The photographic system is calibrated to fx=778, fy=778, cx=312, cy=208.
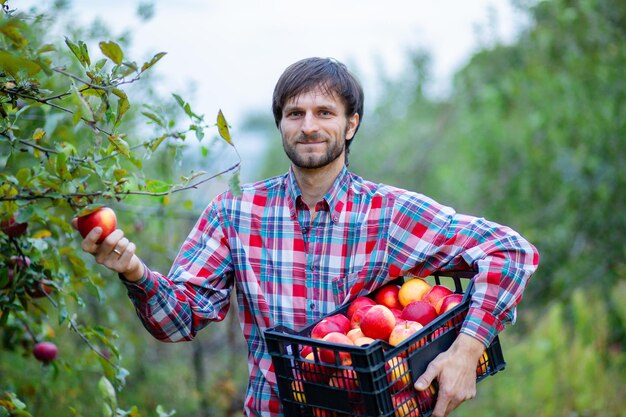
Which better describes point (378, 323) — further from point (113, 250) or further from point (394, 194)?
point (113, 250)

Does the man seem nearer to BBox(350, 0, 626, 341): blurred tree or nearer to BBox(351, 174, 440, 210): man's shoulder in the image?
BBox(351, 174, 440, 210): man's shoulder

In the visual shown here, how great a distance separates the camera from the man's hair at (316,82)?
2516 mm

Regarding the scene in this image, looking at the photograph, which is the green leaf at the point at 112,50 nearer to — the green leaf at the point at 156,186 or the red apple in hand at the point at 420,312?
the green leaf at the point at 156,186

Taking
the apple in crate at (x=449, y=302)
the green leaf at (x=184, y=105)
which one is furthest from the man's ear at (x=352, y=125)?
the apple in crate at (x=449, y=302)

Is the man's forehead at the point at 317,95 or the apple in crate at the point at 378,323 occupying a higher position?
the man's forehead at the point at 317,95

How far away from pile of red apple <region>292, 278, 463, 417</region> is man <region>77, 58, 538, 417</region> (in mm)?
98

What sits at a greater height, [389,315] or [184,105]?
[184,105]

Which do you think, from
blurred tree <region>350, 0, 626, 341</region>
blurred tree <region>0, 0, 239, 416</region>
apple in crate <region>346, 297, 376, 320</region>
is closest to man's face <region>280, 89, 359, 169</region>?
blurred tree <region>0, 0, 239, 416</region>

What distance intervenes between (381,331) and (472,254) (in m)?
0.41

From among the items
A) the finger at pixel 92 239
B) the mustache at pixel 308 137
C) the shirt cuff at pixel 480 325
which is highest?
the mustache at pixel 308 137

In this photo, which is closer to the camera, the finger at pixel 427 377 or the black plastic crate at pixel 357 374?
the black plastic crate at pixel 357 374

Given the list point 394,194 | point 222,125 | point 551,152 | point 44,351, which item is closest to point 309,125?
point 394,194

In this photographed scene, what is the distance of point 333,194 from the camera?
2541mm

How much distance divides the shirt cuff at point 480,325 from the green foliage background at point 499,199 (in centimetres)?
129
